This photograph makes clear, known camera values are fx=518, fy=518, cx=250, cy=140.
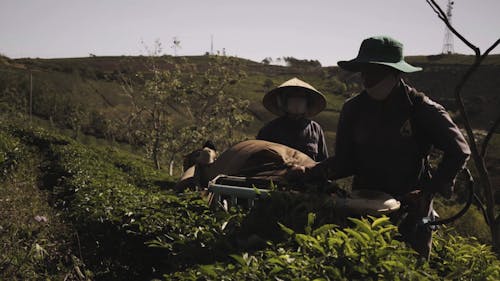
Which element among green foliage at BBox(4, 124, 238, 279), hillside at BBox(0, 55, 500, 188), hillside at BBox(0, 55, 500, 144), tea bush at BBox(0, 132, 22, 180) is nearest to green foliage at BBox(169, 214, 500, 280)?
green foliage at BBox(4, 124, 238, 279)

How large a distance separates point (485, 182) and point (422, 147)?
6256mm

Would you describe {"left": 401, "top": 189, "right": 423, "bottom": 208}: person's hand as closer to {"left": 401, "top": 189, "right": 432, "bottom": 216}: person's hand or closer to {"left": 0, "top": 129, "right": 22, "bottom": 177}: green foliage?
{"left": 401, "top": 189, "right": 432, "bottom": 216}: person's hand

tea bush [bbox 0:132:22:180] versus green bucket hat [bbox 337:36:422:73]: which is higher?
green bucket hat [bbox 337:36:422:73]

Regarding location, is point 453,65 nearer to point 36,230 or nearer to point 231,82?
point 231,82

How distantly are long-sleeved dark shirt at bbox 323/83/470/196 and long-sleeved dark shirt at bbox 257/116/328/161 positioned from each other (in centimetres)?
264

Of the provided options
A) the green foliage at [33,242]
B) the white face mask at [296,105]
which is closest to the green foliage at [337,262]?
the green foliage at [33,242]

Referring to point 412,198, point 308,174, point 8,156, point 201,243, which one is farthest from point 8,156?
point 412,198

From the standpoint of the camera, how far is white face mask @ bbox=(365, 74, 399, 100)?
3.20 m

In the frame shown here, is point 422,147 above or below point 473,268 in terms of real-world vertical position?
above

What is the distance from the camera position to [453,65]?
105 m

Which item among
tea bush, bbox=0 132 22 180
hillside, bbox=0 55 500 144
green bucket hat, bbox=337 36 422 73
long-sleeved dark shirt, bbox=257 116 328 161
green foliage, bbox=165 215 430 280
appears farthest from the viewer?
hillside, bbox=0 55 500 144

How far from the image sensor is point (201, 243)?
3.25 meters

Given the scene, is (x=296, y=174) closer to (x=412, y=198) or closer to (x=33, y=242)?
(x=412, y=198)

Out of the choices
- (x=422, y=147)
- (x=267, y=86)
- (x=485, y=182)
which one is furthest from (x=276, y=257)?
(x=267, y=86)
